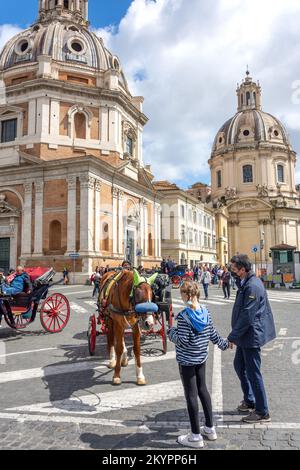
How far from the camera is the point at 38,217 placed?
3091cm

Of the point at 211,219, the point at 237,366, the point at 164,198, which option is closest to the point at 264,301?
the point at 237,366

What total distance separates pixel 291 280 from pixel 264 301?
25.4 meters

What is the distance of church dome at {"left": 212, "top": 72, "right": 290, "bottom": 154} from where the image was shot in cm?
6581

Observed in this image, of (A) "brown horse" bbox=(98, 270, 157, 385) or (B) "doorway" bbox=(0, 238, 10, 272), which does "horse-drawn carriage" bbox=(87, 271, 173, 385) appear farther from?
(B) "doorway" bbox=(0, 238, 10, 272)

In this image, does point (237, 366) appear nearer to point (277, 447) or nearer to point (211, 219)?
point (277, 447)

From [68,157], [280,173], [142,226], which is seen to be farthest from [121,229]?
[280,173]

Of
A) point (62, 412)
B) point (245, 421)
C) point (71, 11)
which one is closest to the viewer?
point (245, 421)

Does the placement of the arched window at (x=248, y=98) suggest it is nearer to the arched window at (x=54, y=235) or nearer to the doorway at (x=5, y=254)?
the arched window at (x=54, y=235)

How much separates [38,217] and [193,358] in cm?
2876

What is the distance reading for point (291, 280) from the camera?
1107 inches

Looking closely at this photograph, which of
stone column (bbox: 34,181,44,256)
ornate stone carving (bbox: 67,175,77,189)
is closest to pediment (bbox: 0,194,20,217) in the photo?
stone column (bbox: 34,181,44,256)

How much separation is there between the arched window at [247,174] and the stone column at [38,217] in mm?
43745

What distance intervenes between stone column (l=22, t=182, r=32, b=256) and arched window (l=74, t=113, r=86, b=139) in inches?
284

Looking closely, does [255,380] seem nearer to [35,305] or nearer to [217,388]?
[217,388]
